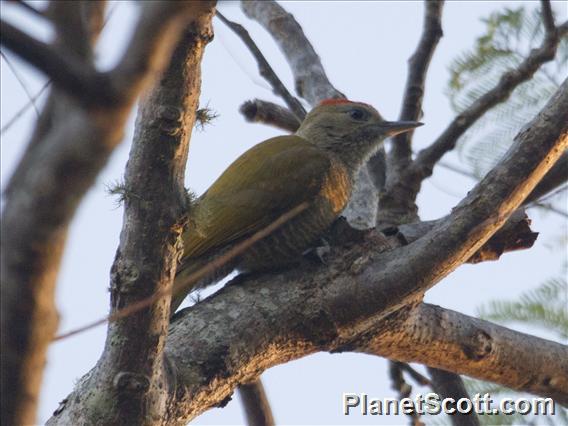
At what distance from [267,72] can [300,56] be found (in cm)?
47

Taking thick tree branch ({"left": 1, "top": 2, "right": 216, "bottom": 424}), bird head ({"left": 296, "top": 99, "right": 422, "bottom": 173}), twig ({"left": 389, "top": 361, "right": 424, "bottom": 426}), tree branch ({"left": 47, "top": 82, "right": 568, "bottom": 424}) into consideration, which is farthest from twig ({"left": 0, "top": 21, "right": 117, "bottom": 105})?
bird head ({"left": 296, "top": 99, "right": 422, "bottom": 173})

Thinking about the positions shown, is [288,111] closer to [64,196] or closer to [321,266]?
[321,266]

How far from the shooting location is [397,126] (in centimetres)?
608

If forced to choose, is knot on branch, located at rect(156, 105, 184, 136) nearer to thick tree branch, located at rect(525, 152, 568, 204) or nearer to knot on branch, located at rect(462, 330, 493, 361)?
knot on branch, located at rect(462, 330, 493, 361)

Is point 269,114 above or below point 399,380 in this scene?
above

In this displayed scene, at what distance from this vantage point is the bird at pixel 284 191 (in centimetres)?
470

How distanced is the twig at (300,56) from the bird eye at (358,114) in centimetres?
27

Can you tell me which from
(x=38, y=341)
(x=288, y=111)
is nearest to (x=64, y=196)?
(x=38, y=341)

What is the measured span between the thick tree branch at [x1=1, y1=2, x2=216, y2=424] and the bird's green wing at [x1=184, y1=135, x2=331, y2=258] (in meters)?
2.90

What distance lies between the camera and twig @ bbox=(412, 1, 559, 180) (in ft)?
17.6

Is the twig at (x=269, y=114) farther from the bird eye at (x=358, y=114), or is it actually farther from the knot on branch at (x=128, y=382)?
the knot on branch at (x=128, y=382)

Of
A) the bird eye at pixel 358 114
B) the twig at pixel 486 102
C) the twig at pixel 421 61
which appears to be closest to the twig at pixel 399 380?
the twig at pixel 486 102

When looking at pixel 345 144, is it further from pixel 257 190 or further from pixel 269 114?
pixel 257 190

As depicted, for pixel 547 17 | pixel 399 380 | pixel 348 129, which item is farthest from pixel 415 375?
pixel 547 17
